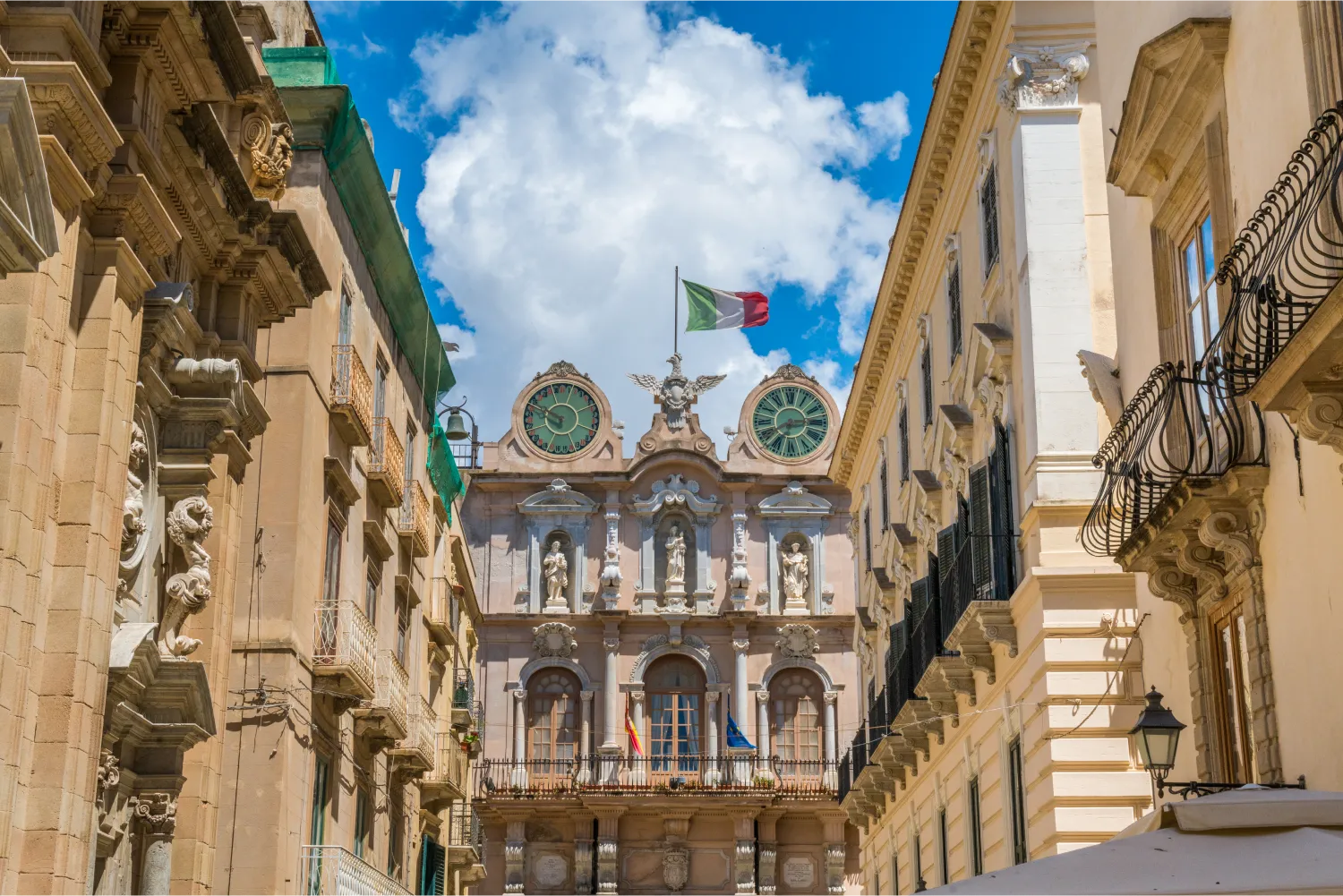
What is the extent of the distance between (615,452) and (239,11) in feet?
105

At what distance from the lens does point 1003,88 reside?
20359mm

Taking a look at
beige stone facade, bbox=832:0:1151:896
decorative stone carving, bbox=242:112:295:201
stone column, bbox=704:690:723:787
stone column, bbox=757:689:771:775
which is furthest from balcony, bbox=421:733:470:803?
decorative stone carving, bbox=242:112:295:201

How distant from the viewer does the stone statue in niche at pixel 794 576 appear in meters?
50.7

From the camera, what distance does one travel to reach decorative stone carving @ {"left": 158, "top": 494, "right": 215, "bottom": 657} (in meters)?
16.2

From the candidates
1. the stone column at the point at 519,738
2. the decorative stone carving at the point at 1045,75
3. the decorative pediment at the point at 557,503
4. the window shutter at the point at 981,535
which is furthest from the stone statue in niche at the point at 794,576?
the decorative stone carving at the point at 1045,75

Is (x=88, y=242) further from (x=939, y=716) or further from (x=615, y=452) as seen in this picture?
(x=615, y=452)

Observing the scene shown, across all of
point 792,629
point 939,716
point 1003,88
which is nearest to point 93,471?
point 1003,88

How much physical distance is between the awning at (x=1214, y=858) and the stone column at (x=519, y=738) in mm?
40250

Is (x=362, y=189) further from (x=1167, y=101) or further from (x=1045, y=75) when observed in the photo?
(x=1167, y=101)

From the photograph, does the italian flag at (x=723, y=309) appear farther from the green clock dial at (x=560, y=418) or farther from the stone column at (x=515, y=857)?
the stone column at (x=515, y=857)

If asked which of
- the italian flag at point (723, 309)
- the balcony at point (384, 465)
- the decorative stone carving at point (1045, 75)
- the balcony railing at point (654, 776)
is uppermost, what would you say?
the italian flag at point (723, 309)

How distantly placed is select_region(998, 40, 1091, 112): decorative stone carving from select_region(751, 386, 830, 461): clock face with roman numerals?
32274mm

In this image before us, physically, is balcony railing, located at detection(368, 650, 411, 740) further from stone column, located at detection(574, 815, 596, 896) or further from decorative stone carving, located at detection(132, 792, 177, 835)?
stone column, located at detection(574, 815, 596, 896)

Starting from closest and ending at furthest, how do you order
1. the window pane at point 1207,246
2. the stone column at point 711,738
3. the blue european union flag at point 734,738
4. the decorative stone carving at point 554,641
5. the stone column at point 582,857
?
the window pane at point 1207,246, the blue european union flag at point 734,738, the stone column at point 582,857, the stone column at point 711,738, the decorative stone carving at point 554,641
